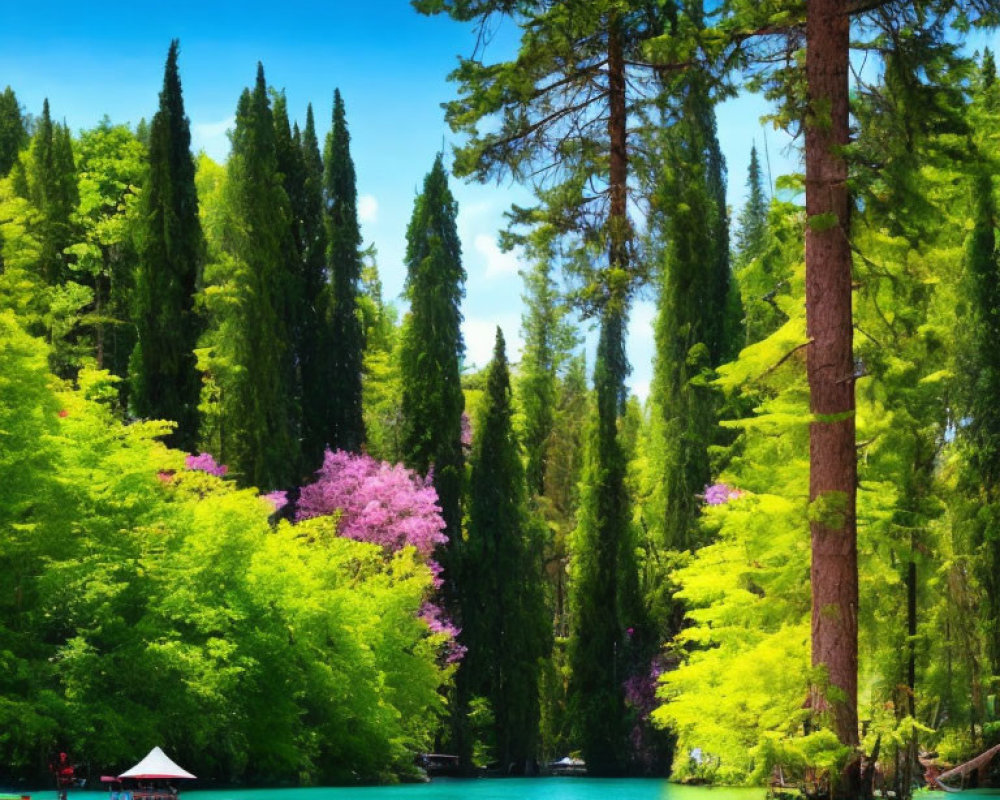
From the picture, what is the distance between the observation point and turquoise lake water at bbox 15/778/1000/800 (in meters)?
24.4

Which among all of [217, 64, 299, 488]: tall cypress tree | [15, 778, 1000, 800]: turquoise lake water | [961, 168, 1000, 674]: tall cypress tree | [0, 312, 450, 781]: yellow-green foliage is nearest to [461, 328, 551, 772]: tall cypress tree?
[15, 778, 1000, 800]: turquoise lake water

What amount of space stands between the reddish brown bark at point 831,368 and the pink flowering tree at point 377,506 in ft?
99.8

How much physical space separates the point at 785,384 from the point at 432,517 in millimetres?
27304

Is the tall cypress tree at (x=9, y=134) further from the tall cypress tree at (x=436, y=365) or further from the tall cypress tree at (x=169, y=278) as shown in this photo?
the tall cypress tree at (x=436, y=365)

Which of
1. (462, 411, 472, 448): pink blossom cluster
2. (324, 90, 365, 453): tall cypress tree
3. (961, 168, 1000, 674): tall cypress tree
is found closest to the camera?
(961, 168, 1000, 674): tall cypress tree

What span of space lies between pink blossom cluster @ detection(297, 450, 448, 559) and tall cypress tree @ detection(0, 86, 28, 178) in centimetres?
2718

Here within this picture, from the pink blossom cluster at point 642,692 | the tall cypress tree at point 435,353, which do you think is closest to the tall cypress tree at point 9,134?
the tall cypress tree at point 435,353

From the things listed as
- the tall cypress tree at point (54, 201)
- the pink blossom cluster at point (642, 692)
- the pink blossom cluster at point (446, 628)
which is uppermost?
the tall cypress tree at point (54, 201)

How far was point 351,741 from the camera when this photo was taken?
33031 millimetres

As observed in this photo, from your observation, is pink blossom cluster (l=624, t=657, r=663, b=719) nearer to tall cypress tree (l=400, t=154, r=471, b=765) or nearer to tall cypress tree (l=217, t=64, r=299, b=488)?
tall cypress tree (l=400, t=154, r=471, b=765)

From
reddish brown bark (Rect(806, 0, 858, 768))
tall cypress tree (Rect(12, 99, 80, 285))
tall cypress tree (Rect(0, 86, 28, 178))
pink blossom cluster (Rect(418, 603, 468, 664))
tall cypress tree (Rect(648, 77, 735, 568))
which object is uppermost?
tall cypress tree (Rect(0, 86, 28, 178))

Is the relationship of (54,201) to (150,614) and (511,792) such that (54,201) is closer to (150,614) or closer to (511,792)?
(150,614)

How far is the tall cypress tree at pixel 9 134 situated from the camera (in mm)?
61531

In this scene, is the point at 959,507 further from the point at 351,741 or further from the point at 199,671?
the point at 351,741
